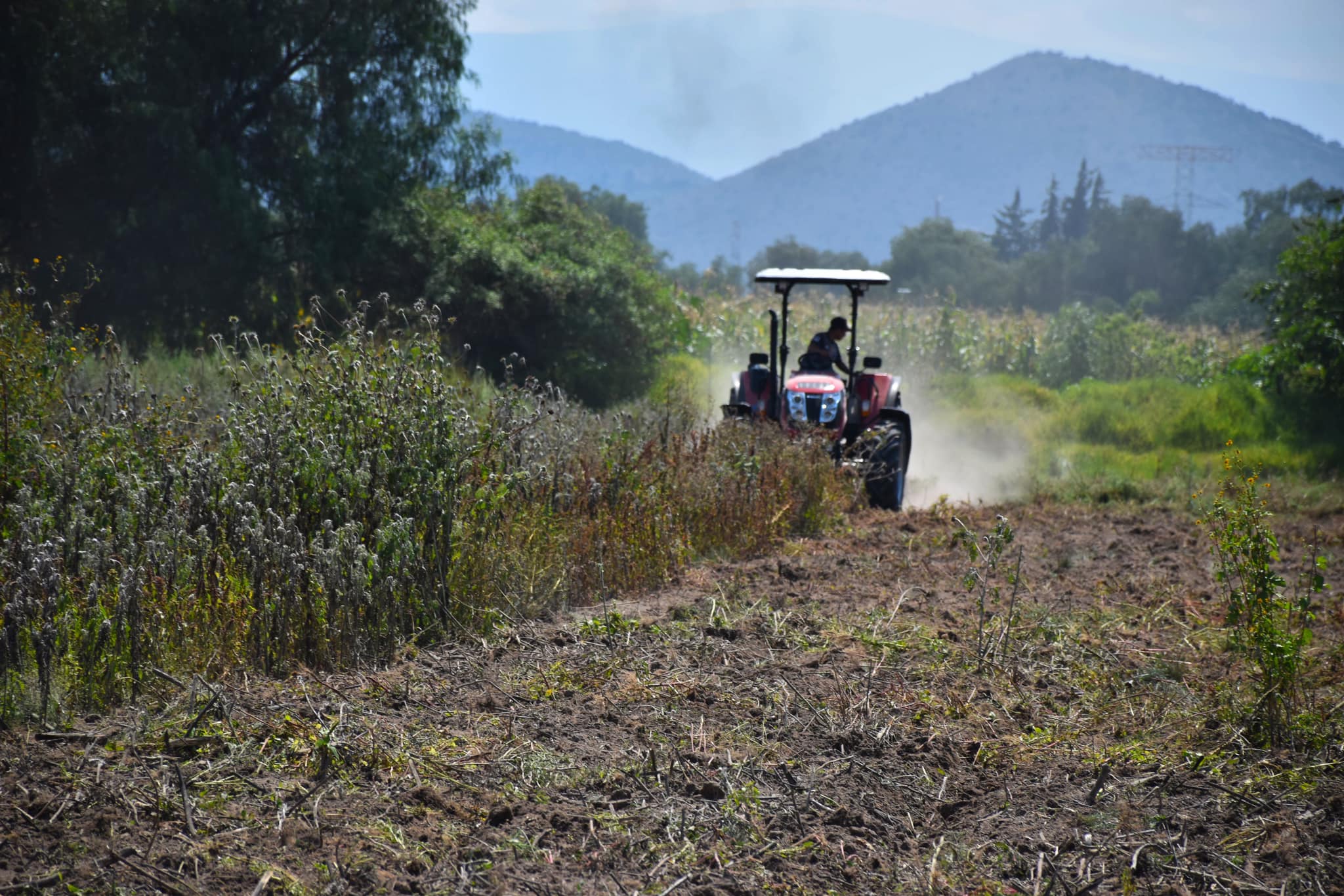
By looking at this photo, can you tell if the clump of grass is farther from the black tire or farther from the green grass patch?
the green grass patch

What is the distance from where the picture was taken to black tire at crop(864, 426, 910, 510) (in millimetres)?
9859

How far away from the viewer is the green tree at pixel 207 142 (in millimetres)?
14820

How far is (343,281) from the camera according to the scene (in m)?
16.4

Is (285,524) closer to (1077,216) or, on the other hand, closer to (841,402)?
(841,402)

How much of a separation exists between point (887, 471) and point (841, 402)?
2.54 feet

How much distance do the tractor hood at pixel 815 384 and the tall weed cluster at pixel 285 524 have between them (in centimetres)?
313

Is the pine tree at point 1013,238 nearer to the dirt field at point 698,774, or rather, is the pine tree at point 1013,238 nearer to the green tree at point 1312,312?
the green tree at point 1312,312

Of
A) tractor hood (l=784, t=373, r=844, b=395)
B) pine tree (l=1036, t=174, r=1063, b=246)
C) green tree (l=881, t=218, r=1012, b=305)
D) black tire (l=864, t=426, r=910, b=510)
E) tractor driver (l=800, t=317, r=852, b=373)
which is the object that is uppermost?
pine tree (l=1036, t=174, r=1063, b=246)

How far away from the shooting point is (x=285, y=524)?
475 centimetres

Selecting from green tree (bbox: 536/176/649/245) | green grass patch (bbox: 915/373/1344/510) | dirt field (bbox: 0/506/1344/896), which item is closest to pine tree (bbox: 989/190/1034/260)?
green tree (bbox: 536/176/649/245)

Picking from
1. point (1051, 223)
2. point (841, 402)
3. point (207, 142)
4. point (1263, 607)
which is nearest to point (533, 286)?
point (207, 142)

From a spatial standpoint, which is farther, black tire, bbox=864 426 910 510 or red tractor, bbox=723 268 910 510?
black tire, bbox=864 426 910 510

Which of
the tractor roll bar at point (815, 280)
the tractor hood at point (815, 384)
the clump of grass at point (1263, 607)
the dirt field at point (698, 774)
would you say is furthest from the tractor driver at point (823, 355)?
the clump of grass at point (1263, 607)

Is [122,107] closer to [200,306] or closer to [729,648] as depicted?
[200,306]
